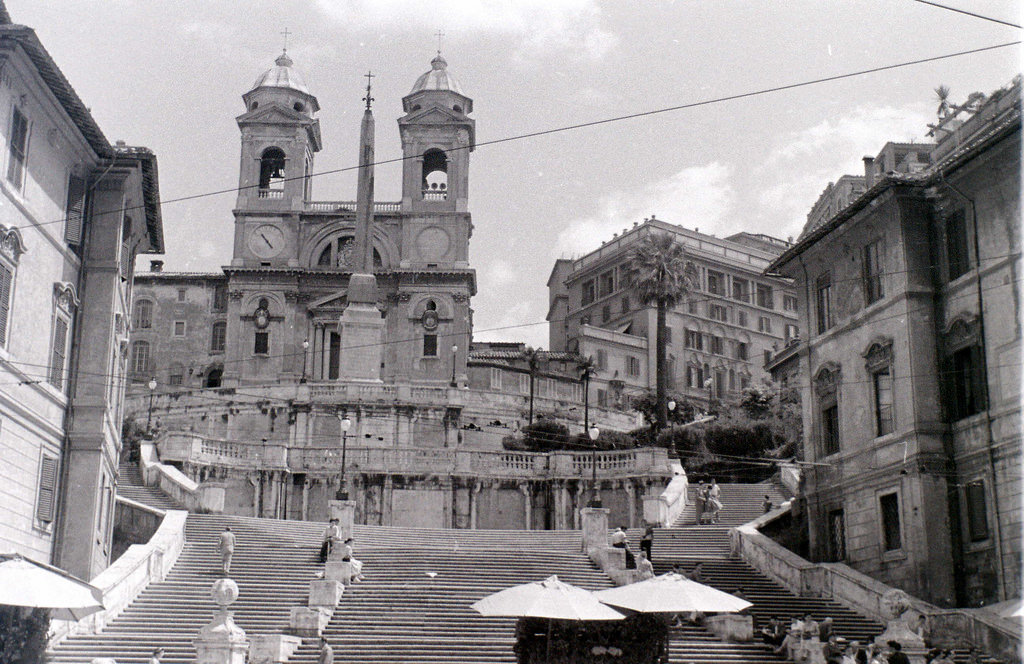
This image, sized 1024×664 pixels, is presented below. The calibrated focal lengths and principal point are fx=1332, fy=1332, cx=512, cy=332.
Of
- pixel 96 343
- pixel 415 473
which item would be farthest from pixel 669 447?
pixel 96 343

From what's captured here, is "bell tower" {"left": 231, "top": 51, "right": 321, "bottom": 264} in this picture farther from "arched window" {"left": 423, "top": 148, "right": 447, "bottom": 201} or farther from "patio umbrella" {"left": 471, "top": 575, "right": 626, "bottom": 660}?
"patio umbrella" {"left": 471, "top": 575, "right": 626, "bottom": 660}

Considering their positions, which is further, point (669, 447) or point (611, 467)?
point (669, 447)

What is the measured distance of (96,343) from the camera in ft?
94.9

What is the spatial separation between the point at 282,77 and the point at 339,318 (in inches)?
682

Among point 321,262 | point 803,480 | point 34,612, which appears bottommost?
point 34,612

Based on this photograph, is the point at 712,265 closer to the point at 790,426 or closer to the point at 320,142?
the point at 320,142

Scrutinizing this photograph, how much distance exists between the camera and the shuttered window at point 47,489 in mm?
26406

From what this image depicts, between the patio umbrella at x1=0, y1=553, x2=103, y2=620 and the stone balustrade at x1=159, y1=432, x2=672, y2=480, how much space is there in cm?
2917

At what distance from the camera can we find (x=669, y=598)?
21.0 meters

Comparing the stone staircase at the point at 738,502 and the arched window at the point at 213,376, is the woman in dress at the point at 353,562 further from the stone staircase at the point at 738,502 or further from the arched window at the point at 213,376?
the arched window at the point at 213,376

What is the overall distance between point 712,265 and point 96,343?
249 feet

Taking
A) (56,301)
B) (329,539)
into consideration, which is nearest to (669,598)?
(329,539)

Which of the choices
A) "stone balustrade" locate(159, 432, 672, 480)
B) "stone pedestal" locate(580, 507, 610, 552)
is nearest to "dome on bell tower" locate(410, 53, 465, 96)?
"stone balustrade" locate(159, 432, 672, 480)

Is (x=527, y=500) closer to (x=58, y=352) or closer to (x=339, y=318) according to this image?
(x=58, y=352)
